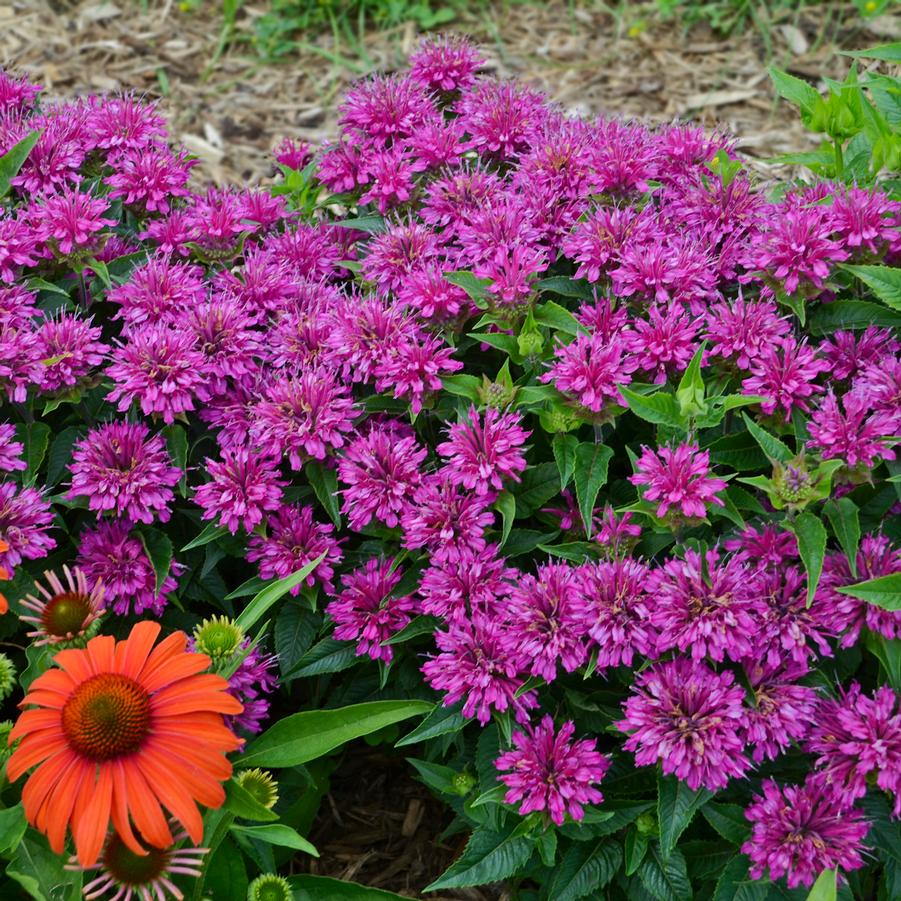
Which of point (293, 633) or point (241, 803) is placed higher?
point (241, 803)

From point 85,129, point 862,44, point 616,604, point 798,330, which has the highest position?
point 85,129

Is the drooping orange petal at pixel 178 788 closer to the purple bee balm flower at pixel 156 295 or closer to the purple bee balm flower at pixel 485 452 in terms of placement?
the purple bee balm flower at pixel 485 452

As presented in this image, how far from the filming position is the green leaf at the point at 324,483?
228 centimetres

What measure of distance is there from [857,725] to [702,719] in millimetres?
283

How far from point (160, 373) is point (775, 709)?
145 centimetres

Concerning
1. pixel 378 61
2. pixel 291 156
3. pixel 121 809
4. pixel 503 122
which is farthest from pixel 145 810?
pixel 378 61

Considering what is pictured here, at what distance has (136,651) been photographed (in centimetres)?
183

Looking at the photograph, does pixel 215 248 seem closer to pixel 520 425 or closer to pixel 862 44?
pixel 520 425

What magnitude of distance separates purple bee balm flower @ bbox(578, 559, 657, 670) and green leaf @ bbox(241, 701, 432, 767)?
39 cm

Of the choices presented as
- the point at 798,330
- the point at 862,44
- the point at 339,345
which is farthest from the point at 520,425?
the point at 862,44

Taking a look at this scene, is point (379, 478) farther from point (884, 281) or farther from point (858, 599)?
point (884, 281)

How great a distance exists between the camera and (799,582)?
201 cm

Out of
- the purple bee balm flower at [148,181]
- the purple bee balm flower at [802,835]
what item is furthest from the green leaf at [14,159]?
the purple bee balm flower at [802,835]

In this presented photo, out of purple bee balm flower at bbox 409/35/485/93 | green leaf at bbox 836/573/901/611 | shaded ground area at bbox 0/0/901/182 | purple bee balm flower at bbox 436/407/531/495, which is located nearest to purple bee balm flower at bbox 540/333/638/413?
purple bee balm flower at bbox 436/407/531/495
